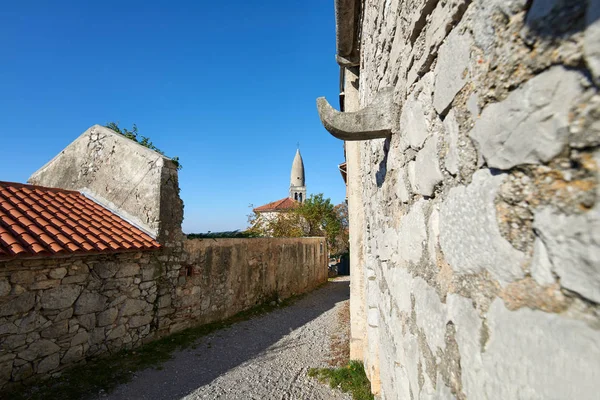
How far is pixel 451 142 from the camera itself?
3.26ft

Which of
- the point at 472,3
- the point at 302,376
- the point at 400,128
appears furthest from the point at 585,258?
the point at 302,376

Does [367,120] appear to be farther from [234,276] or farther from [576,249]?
[234,276]

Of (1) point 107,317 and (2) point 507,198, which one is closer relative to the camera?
(2) point 507,198

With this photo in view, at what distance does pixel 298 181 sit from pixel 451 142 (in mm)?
41042

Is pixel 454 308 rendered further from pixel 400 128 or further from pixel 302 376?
pixel 302 376

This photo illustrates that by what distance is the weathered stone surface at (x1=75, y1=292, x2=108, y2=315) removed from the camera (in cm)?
497

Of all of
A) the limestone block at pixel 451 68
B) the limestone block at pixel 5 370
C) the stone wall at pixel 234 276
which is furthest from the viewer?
the stone wall at pixel 234 276

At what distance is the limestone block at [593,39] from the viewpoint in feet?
1.64

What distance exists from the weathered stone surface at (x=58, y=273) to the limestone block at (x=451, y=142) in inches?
220

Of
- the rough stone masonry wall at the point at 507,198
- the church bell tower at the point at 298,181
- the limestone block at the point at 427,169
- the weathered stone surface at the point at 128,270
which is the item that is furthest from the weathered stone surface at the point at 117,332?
the church bell tower at the point at 298,181

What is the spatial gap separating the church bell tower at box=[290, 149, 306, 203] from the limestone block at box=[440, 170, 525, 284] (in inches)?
1559

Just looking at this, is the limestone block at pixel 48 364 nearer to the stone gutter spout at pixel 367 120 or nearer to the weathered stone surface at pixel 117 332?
the weathered stone surface at pixel 117 332

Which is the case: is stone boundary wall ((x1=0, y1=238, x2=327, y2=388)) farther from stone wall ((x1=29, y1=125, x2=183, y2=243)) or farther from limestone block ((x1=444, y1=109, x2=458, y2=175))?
limestone block ((x1=444, y1=109, x2=458, y2=175))

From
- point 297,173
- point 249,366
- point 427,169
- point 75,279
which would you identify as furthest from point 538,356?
point 297,173
